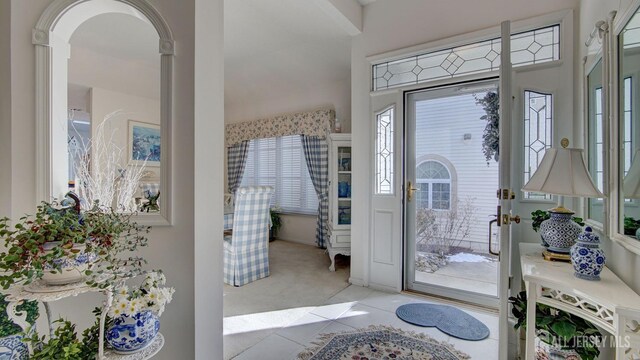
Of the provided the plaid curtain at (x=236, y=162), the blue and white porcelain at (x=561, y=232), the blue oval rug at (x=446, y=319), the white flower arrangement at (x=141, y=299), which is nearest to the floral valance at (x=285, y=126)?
the plaid curtain at (x=236, y=162)

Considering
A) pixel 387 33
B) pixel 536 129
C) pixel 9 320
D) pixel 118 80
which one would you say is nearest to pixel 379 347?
pixel 9 320

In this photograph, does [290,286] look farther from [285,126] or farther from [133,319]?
[285,126]

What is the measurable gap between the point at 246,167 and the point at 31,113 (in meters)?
→ 4.52

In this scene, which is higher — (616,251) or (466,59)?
(466,59)

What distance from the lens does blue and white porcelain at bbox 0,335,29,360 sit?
82cm

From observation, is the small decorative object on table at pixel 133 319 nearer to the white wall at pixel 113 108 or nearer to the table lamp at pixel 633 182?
the table lamp at pixel 633 182

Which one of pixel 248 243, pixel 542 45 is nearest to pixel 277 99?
pixel 248 243

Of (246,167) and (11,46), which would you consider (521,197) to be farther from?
(246,167)

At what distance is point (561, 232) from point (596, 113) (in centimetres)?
76

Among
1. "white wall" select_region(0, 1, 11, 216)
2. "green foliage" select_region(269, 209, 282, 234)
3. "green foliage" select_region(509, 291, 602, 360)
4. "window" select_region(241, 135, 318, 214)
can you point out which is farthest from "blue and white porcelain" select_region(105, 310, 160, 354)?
"green foliage" select_region(269, 209, 282, 234)

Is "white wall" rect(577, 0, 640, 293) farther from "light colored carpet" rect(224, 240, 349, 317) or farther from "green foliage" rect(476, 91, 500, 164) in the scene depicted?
"light colored carpet" rect(224, 240, 349, 317)

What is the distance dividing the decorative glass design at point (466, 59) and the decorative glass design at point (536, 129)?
333 millimetres

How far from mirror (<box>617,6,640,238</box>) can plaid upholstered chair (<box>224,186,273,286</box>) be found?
2.83m

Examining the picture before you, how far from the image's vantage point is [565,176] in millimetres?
1488
